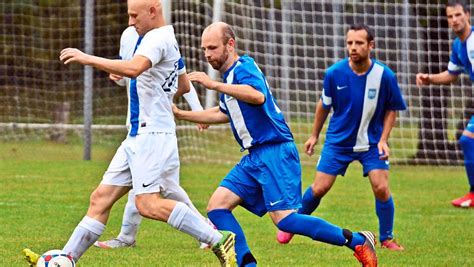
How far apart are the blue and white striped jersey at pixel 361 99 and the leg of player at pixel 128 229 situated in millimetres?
1780

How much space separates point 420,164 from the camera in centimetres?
1689

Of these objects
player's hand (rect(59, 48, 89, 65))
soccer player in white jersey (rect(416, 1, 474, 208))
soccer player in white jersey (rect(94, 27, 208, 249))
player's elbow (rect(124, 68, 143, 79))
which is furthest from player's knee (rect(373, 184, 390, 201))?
player's hand (rect(59, 48, 89, 65))

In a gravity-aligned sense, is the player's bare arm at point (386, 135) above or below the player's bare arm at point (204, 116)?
below

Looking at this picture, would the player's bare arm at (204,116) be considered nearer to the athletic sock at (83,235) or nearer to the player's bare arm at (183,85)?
the player's bare arm at (183,85)

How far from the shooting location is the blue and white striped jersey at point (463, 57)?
11.1 metres

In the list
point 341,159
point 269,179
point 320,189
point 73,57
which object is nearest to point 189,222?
point 269,179

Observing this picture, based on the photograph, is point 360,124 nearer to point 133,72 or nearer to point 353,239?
Result: point 353,239

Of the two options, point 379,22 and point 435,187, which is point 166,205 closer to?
point 435,187

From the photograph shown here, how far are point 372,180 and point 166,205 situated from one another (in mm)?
2573

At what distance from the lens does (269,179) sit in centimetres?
670

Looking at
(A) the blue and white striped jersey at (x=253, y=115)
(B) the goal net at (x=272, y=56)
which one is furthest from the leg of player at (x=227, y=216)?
(B) the goal net at (x=272, y=56)

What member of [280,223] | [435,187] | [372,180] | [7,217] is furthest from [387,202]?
[435,187]

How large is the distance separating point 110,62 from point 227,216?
1.29m

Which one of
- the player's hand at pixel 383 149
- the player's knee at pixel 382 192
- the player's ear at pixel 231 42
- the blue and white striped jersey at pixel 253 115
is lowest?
the player's knee at pixel 382 192
